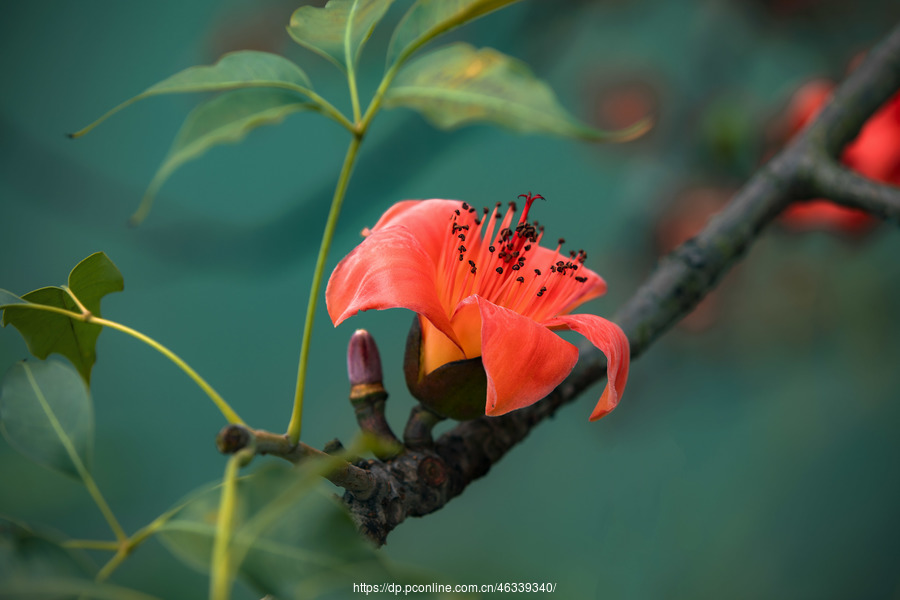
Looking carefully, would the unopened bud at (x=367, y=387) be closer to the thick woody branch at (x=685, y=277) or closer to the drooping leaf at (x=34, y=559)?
the thick woody branch at (x=685, y=277)

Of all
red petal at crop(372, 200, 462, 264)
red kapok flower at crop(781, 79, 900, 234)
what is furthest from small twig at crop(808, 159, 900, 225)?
red petal at crop(372, 200, 462, 264)

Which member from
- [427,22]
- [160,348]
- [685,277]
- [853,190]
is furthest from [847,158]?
[160,348]

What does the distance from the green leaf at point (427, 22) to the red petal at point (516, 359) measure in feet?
0.36

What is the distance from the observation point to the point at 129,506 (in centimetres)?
74

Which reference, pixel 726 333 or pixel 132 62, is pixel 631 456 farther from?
pixel 132 62

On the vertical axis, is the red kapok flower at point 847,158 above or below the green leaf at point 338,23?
above

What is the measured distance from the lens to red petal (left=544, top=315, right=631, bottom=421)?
0.84 feet

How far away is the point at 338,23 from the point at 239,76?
0.05 m

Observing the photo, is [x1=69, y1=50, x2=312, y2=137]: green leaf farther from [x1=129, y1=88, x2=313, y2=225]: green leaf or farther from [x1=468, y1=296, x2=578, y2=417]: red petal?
[x1=468, y1=296, x2=578, y2=417]: red petal

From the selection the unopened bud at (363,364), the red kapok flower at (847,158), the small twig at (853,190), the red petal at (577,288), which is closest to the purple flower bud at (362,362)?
the unopened bud at (363,364)

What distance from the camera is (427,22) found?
26cm

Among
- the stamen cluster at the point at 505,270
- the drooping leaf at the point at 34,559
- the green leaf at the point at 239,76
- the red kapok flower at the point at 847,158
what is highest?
the red kapok flower at the point at 847,158

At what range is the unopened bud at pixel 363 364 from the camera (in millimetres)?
356

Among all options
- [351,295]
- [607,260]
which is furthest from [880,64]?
[351,295]
